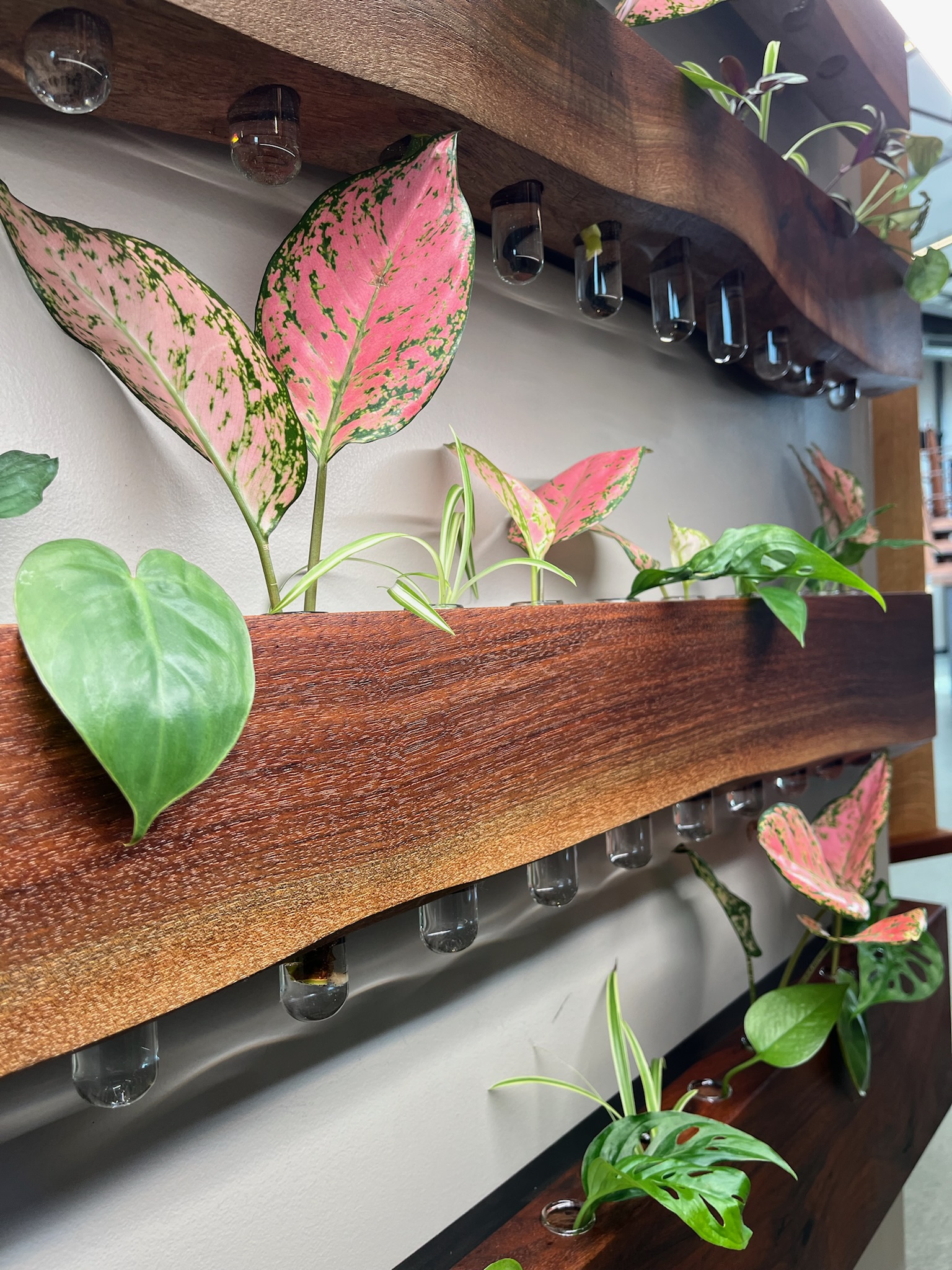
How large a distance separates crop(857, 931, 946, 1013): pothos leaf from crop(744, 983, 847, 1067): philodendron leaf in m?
0.10

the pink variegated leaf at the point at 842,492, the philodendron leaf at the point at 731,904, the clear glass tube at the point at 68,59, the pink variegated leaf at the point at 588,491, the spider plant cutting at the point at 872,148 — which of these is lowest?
the philodendron leaf at the point at 731,904

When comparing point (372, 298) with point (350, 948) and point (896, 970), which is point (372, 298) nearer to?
point (350, 948)

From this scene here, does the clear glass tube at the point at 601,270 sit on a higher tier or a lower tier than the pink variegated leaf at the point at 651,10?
lower

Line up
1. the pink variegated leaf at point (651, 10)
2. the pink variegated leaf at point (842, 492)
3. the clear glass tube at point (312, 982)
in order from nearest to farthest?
1. the clear glass tube at point (312, 982)
2. the pink variegated leaf at point (651, 10)
3. the pink variegated leaf at point (842, 492)

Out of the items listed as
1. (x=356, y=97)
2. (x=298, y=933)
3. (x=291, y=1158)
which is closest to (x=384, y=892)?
(x=298, y=933)

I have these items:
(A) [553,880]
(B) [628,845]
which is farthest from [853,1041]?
(A) [553,880]

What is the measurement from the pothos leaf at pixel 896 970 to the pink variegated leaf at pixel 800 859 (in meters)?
0.22

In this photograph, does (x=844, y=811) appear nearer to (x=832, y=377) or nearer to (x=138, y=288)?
(x=832, y=377)

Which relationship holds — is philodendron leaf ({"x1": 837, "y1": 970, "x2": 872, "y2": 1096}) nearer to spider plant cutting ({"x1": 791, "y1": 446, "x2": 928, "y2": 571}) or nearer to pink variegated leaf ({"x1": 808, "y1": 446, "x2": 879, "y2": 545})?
spider plant cutting ({"x1": 791, "y1": 446, "x2": 928, "y2": 571})

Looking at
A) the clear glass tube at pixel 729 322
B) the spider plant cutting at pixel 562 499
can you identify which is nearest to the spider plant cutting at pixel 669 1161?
the spider plant cutting at pixel 562 499

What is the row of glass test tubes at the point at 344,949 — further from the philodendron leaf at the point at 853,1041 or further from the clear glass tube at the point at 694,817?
the philodendron leaf at the point at 853,1041

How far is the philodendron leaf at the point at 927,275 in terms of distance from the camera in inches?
57.0

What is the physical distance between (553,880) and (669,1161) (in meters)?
0.26

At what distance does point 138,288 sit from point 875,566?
68.7 inches
